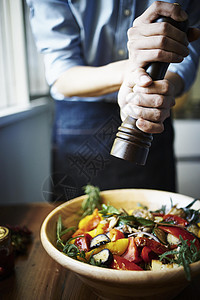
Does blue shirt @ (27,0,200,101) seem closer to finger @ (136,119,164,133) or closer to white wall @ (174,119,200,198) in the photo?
finger @ (136,119,164,133)

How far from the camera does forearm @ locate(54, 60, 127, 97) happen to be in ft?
1.90

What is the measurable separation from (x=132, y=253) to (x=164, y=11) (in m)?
0.37

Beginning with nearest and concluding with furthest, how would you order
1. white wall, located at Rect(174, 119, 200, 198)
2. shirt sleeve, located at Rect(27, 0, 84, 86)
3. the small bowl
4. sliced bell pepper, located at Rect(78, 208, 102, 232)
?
the small bowl → sliced bell pepper, located at Rect(78, 208, 102, 232) → shirt sleeve, located at Rect(27, 0, 84, 86) → white wall, located at Rect(174, 119, 200, 198)

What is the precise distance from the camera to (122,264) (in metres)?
0.46

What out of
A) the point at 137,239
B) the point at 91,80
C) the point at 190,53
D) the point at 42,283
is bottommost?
the point at 42,283

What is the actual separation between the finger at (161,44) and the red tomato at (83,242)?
0.33m

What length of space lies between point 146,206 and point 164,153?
0.42 meters

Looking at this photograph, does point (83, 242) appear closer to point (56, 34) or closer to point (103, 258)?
point (103, 258)

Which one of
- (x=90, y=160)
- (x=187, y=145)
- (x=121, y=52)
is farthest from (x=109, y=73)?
(x=187, y=145)

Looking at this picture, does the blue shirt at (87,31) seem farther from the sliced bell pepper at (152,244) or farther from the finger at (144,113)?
the sliced bell pepper at (152,244)

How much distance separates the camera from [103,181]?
0.89 m

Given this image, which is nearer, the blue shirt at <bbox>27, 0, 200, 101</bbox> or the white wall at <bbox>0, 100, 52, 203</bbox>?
the blue shirt at <bbox>27, 0, 200, 101</bbox>

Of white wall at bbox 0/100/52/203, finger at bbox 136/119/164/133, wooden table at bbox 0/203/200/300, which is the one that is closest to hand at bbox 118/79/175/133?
finger at bbox 136/119/164/133

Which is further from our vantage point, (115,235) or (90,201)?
(90,201)
